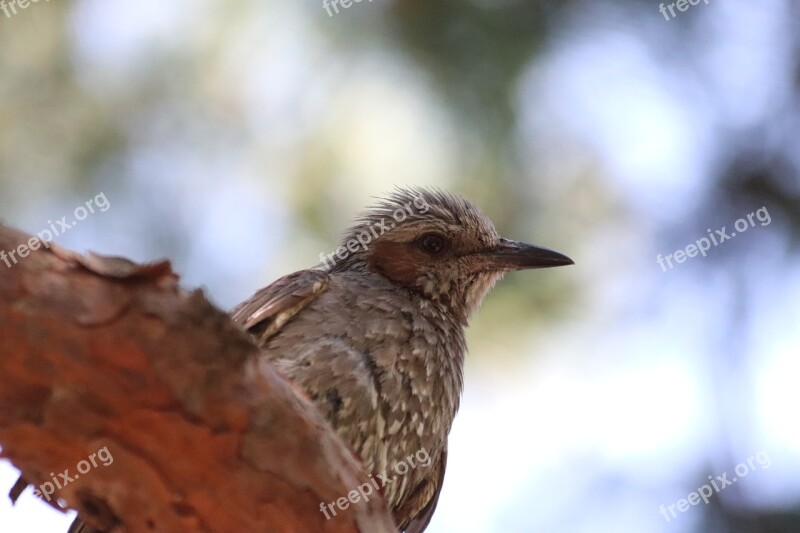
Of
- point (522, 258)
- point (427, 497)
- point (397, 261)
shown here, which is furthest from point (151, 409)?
point (522, 258)

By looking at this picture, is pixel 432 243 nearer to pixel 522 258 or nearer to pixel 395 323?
pixel 522 258

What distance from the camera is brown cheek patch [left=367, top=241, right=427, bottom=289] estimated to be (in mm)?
4059

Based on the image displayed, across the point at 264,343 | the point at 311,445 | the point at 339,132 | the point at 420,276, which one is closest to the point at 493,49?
the point at 339,132

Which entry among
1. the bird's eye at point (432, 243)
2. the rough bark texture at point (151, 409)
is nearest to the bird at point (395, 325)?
the bird's eye at point (432, 243)

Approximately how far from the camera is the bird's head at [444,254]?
13.3 feet

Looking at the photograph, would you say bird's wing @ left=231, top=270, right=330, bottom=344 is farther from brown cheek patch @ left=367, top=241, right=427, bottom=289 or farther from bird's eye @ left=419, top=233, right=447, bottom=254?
bird's eye @ left=419, top=233, right=447, bottom=254

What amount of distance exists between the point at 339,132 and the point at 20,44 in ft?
5.26

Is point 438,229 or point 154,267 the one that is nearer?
point 154,267

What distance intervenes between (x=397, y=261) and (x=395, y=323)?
0.59m

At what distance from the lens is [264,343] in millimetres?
3482

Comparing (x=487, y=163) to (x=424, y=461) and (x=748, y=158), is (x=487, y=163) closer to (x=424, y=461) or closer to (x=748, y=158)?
(x=748, y=158)

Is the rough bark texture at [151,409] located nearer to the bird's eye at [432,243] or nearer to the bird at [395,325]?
the bird at [395,325]

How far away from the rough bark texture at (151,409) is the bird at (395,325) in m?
0.78

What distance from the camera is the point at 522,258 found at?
162 inches
